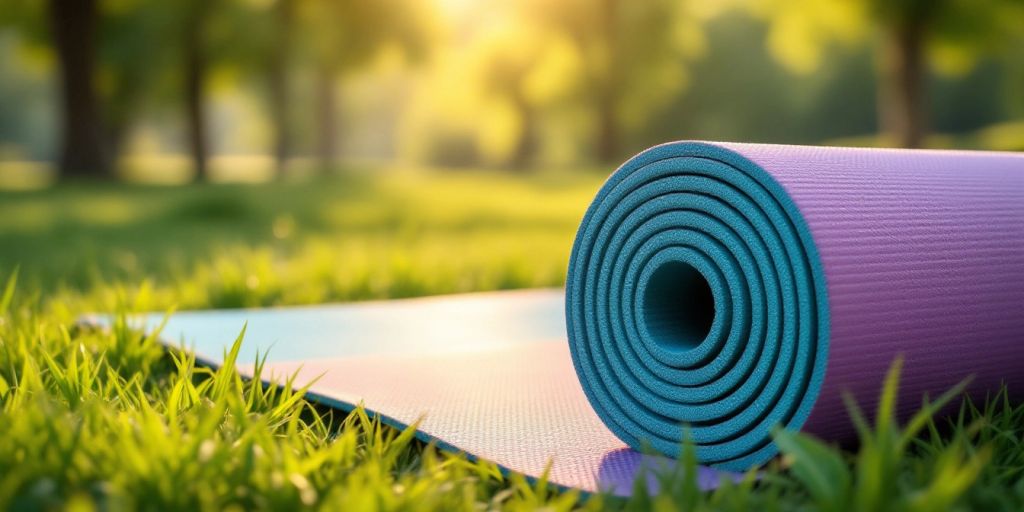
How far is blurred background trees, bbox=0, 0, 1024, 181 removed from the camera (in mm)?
18938

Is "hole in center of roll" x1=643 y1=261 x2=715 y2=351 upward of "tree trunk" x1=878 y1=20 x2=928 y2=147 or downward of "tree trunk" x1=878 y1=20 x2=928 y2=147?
downward

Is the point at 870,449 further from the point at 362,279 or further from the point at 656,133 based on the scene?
the point at 656,133

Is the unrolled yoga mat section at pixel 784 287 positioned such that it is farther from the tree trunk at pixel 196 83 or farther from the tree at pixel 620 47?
the tree at pixel 620 47

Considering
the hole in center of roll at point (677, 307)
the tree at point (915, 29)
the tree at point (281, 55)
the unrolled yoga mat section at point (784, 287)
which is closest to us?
the unrolled yoga mat section at point (784, 287)

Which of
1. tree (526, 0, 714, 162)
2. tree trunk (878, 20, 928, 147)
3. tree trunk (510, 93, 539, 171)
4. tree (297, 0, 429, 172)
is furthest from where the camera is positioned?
tree trunk (510, 93, 539, 171)

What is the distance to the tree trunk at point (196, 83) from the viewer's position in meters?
20.6

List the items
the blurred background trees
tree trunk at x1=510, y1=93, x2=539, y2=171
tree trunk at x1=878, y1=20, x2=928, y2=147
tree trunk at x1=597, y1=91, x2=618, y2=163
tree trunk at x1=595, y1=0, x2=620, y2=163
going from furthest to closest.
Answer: tree trunk at x1=510, y1=93, x2=539, y2=171
tree trunk at x1=597, y1=91, x2=618, y2=163
tree trunk at x1=595, y1=0, x2=620, y2=163
the blurred background trees
tree trunk at x1=878, y1=20, x2=928, y2=147

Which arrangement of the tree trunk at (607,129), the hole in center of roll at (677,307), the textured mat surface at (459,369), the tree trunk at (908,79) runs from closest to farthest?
the textured mat surface at (459,369), the hole in center of roll at (677,307), the tree trunk at (908,79), the tree trunk at (607,129)

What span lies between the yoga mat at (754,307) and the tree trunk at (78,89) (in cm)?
1544

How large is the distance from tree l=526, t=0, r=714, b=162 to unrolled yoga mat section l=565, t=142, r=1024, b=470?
20339 millimetres

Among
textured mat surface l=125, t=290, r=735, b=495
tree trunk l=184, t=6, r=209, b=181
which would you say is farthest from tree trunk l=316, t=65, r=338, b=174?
textured mat surface l=125, t=290, r=735, b=495

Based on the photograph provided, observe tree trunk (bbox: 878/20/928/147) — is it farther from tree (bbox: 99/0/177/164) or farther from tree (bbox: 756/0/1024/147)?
tree (bbox: 99/0/177/164)

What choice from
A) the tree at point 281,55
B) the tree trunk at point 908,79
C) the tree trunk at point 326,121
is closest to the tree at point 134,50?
the tree at point 281,55

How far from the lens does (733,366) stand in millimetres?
2398
